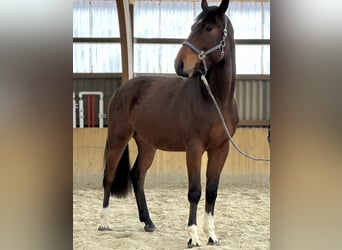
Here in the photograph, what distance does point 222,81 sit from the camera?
6.61 ft

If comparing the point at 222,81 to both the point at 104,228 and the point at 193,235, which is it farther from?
the point at 104,228

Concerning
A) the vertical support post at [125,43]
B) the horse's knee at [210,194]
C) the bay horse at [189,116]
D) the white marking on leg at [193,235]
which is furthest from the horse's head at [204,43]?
the vertical support post at [125,43]

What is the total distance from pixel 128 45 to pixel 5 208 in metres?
4.85

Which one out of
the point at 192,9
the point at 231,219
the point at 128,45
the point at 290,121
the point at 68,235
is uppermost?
the point at 192,9

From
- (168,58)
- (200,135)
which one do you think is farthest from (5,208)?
(168,58)

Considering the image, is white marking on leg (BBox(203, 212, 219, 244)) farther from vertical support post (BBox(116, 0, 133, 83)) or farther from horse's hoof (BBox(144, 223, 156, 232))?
vertical support post (BBox(116, 0, 133, 83))

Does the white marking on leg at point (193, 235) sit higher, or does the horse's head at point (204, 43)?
the horse's head at point (204, 43)

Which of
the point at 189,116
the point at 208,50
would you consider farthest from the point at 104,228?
the point at 208,50

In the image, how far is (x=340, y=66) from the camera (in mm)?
384

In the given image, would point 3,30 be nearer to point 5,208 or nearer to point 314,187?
point 5,208

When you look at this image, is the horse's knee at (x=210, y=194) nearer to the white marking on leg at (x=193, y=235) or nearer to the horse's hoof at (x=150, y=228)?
the white marking on leg at (x=193, y=235)

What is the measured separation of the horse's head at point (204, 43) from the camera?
186 centimetres

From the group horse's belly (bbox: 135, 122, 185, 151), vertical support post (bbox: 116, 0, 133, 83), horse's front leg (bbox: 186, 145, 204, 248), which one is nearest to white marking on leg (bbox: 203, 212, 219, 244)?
horse's front leg (bbox: 186, 145, 204, 248)

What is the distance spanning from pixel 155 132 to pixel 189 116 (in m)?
0.37
